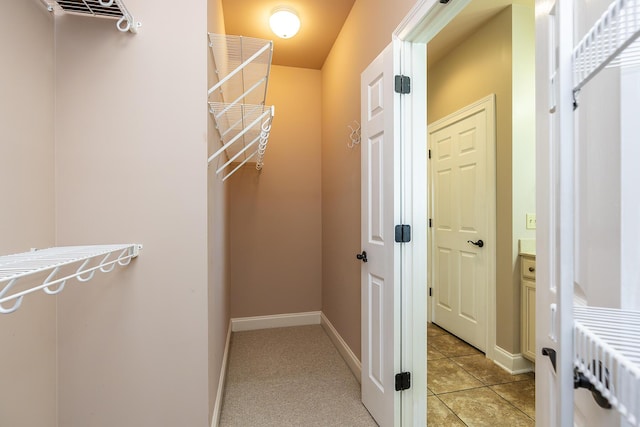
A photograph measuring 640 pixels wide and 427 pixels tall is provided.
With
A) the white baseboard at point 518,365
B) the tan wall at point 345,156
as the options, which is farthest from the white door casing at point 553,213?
the white baseboard at point 518,365

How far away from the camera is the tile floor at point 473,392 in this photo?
5.97ft

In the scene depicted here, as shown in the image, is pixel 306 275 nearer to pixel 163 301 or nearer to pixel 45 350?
pixel 163 301

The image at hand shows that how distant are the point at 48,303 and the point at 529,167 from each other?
305 centimetres

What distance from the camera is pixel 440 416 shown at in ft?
6.03

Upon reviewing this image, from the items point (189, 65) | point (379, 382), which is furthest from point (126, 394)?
point (189, 65)

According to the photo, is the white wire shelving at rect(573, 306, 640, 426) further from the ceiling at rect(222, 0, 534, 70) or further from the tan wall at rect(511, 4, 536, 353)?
the ceiling at rect(222, 0, 534, 70)

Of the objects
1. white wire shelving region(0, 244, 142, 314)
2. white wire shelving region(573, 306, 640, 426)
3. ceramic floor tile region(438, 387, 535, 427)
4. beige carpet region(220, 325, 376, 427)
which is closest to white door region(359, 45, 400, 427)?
beige carpet region(220, 325, 376, 427)

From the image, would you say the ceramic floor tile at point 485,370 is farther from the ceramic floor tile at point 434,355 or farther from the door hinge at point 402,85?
the door hinge at point 402,85

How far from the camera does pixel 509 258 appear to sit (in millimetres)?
2354

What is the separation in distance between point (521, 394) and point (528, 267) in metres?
0.89

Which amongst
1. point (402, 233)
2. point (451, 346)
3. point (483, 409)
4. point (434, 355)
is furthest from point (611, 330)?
point (451, 346)

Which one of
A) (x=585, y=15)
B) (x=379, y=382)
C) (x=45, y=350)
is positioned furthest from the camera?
(x=379, y=382)

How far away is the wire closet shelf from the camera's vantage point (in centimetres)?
35

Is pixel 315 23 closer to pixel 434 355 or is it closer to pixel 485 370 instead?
pixel 434 355
